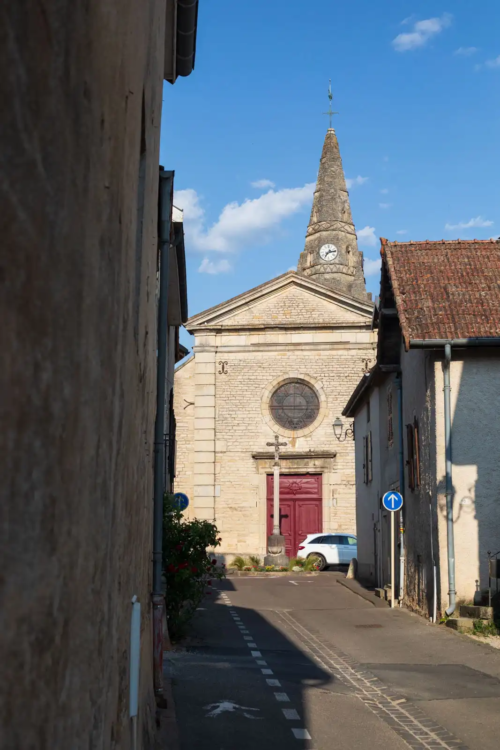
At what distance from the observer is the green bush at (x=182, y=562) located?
12.2 m

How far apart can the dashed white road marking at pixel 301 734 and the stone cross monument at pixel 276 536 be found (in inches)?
908

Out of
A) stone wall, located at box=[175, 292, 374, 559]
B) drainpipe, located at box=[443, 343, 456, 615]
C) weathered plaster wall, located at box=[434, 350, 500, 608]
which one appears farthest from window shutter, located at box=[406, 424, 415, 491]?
stone wall, located at box=[175, 292, 374, 559]

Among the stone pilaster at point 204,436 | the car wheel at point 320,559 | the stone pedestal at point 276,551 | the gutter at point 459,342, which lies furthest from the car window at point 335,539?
the gutter at point 459,342

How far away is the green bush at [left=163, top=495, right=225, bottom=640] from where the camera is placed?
→ 12.2 m

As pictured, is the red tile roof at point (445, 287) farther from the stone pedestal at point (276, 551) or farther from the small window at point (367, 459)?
the stone pedestal at point (276, 551)

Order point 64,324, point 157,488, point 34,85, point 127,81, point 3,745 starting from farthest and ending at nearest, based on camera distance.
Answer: point 157,488
point 127,81
point 64,324
point 34,85
point 3,745

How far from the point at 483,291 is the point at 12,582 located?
15.3m

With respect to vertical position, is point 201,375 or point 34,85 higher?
point 201,375

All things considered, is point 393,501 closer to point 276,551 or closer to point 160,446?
point 160,446

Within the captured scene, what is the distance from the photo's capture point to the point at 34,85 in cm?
171

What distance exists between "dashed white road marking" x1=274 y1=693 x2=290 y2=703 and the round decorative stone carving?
25.0 m

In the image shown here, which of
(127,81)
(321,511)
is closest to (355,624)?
(127,81)

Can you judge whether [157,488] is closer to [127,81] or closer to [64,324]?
[127,81]

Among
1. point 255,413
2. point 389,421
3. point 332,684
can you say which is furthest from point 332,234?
point 332,684
